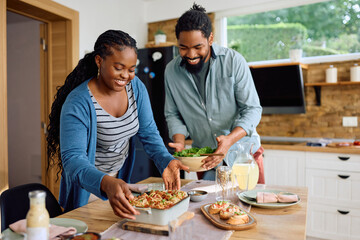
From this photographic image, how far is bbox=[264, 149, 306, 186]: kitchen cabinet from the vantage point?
3.22m

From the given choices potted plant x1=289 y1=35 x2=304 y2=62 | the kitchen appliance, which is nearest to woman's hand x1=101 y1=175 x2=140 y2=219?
the kitchen appliance

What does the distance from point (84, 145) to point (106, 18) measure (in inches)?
113

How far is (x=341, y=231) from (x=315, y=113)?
127 cm

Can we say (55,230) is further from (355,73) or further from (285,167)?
(355,73)

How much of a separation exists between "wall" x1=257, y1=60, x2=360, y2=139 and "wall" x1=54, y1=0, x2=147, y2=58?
2168 mm

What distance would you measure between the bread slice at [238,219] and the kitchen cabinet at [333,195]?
223cm

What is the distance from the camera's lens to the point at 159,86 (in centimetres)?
396

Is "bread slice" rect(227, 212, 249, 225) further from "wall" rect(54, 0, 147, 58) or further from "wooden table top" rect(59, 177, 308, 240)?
"wall" rect(54, 0, 147, 58)

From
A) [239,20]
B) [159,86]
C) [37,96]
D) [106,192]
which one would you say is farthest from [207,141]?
[37,96]

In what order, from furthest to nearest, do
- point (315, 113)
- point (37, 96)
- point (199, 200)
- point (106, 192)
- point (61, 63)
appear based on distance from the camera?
point (37, 96) < point (315, 113) < point (61, 63) < point (199, 200) < point (106, 192)

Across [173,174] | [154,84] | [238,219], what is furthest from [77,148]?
[154,84]

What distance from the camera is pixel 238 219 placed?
1.15 metres

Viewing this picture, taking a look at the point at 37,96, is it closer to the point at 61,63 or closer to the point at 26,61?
the point at 26,61

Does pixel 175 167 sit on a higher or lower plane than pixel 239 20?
lower
